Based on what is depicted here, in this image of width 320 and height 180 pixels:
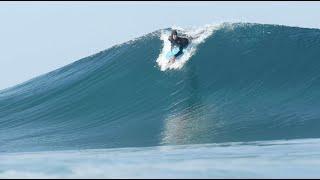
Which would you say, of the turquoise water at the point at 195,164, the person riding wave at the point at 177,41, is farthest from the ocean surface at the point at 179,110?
the person riding wave at the point at 177,41

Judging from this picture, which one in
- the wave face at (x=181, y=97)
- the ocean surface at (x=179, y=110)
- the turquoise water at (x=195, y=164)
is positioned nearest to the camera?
the turquoise water at (x=195, y=164)

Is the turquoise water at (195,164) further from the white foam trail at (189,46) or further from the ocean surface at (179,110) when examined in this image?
the white foam trail at (189,46)

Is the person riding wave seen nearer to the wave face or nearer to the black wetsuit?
the black wetsuit

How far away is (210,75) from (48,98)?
21.3ft

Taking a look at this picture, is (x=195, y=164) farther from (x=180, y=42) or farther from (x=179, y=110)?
(x=180, y=42)

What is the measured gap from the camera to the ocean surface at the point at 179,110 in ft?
37.1

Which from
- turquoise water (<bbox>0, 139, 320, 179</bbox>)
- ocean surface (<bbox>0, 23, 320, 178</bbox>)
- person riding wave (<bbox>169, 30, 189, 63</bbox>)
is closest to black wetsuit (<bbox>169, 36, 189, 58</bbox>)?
person riding wave (<bbox>169, 30, 189, 63</bbox>)

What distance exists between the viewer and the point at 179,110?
792 inches

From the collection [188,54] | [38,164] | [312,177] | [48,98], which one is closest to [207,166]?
[312,177]

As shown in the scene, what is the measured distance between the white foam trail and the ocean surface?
5cm

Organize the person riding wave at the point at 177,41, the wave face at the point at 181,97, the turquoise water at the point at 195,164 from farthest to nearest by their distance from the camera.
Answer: the person riding wave at the point at 177,41 → the wave face at the point at 181,97 → the turquoise water at the point at 195,164

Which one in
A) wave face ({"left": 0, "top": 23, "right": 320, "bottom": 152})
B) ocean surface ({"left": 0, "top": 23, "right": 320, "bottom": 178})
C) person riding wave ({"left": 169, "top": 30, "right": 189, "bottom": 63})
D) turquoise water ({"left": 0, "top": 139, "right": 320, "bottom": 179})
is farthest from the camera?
person riding wave ({"left": 169, "top": 30, "right": 189, "bottom": 63})

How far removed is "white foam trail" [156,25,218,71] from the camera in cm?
2381

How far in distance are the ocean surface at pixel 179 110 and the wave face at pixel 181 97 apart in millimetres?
42
